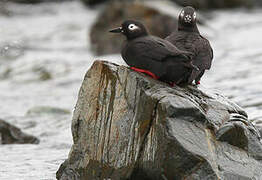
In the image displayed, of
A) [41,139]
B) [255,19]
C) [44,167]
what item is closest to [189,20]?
[44,167]

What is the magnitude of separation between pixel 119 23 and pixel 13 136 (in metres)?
8.48

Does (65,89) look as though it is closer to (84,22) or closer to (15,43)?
(15,43)

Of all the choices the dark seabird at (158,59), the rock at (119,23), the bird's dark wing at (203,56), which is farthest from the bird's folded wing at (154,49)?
the rock at (119,23)

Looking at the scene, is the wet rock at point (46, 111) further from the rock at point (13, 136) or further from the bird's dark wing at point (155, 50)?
the bird's dark wing at point (155, 50)

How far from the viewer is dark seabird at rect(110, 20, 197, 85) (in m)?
5.54

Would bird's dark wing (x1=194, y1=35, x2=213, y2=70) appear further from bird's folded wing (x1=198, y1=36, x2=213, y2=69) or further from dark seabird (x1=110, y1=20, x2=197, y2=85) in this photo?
dark seabird (x1=110, y1=20, x2=197, y2=85)

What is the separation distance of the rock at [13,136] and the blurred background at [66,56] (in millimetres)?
176

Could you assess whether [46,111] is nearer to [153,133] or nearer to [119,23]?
[153,133]

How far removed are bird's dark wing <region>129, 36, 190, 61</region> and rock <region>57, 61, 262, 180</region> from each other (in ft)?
0.71

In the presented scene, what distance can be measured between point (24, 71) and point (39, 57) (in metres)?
1.39

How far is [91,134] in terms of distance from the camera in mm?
5762

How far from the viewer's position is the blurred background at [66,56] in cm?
830

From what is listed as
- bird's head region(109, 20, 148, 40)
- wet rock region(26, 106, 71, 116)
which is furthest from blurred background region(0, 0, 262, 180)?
bird's head region(109, 20, 148, 40)

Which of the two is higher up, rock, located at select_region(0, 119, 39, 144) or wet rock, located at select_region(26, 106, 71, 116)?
rock, located at select_region(0, 119, 39, 144)
